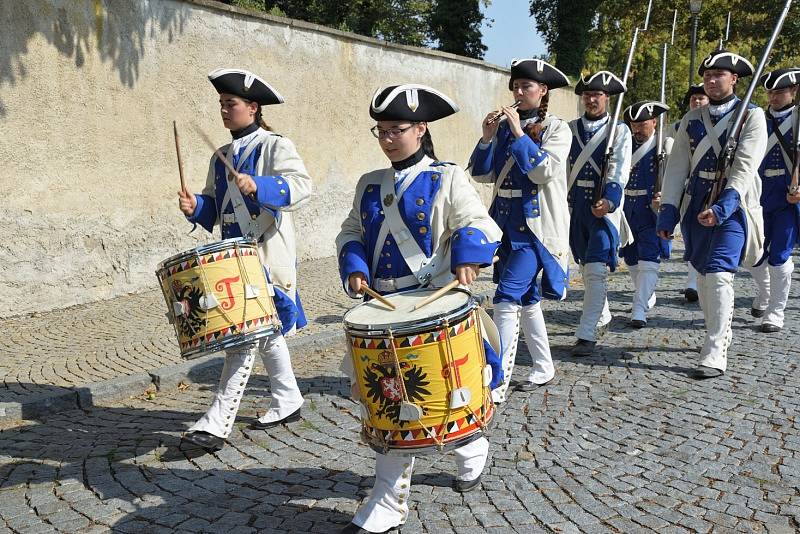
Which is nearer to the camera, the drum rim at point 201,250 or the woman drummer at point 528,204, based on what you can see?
the drum rim at point 201,250

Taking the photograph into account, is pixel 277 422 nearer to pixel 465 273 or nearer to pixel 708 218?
pixel 465 273

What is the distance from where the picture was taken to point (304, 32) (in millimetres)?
11297

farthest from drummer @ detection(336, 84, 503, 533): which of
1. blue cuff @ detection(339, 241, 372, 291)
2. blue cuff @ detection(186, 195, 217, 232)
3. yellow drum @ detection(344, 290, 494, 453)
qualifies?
blue cuff @ detection(186, 195, 217, 232)

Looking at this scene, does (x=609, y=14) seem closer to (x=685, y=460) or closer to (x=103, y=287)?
(x=103, y=287)

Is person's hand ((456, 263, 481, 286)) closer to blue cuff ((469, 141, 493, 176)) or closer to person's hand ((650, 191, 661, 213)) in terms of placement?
blue cuff ((469, 141, 493, 176))

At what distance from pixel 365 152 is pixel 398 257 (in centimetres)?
910

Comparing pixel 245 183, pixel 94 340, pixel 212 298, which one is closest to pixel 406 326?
pixel 212 298

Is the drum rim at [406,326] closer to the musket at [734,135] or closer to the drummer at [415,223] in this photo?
the drummer at [415,223]

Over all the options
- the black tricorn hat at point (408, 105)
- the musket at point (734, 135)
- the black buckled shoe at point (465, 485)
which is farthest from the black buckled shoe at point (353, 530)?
the musket at point (734, 135)

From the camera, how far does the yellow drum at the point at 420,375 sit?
3100 mm

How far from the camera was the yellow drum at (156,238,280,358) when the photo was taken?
13.3 ft

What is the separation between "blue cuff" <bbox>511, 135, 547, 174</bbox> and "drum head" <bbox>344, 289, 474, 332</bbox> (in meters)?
1.87

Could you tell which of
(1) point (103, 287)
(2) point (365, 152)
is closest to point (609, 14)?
(2) point (365, 152)

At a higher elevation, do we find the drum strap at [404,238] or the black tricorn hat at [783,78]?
the black tricorn hat at [783,78]
